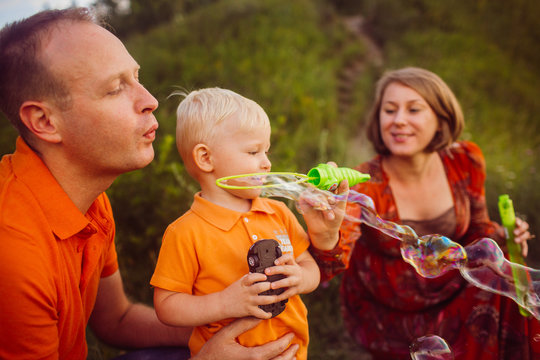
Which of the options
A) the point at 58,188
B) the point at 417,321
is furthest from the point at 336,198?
the point at 417,321

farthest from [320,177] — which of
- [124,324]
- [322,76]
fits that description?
[322,76]

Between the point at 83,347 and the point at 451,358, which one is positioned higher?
the point at 83,347

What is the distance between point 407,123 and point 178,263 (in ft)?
5.85

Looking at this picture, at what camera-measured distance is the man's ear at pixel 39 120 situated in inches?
53.4

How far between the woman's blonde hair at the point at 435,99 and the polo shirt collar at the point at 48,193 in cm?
209

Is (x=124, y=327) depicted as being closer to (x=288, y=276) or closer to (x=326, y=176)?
(x=288, y=276)

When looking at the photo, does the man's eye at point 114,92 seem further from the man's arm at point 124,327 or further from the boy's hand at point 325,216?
the man's arm at point 124,327

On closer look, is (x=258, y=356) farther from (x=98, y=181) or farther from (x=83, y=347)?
(x=98, y=181)

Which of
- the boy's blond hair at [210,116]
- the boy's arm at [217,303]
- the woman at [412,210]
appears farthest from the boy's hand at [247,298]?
the woman at [412,210]

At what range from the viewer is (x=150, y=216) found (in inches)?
131

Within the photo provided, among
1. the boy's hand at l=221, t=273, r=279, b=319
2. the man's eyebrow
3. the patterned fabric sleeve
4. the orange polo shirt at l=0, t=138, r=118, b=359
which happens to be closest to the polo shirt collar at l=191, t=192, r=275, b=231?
the boy's hand at l=221, t=273, r=279, b=319

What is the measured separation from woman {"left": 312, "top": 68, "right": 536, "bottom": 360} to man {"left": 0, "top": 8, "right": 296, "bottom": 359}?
1279 millimetres

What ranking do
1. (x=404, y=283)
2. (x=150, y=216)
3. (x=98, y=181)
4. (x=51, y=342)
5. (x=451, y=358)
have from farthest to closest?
(x=150, y=216) < (x=404, y=283) < (x=451, y=358) < (x=98, y=181) < (x=51, y=342)

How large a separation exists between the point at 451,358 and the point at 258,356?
889mm
